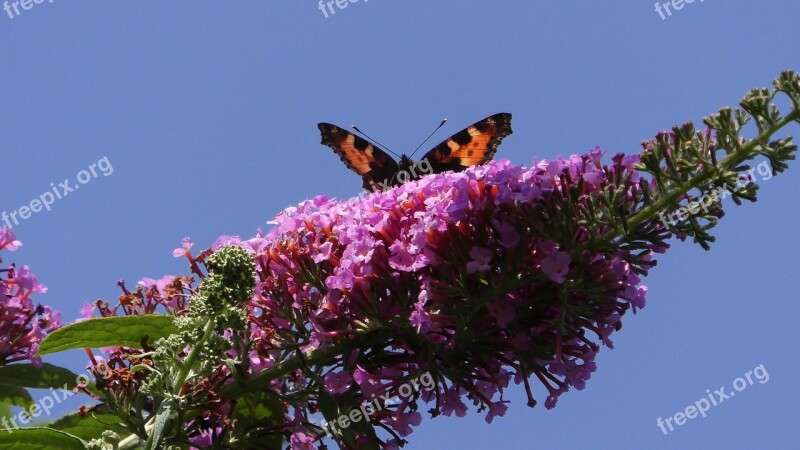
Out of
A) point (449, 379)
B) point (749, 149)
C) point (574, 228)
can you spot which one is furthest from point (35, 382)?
point (749, 149)

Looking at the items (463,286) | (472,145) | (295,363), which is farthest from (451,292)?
(472,145)

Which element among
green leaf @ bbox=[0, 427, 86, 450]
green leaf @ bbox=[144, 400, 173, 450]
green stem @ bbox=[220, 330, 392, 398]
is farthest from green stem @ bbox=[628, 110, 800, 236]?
green leaf @ bbox=[0, 427, 86, 450]

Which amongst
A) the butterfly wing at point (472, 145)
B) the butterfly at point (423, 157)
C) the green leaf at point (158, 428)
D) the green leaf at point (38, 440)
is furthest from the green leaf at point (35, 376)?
the butterfly wing at point (472, 145)

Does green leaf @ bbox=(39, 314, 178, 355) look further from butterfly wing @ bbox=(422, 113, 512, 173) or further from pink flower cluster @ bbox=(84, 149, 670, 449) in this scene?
butterfly wing @ bbox=(422, 113, 512, 173)

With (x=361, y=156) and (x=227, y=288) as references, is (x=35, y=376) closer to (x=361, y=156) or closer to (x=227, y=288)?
(x=227, y=288)

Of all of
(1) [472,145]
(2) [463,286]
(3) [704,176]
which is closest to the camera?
(3) [704,176]

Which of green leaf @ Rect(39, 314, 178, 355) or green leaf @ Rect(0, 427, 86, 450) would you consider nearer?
green leaf @ Rect(0, 427, 86, 450)
